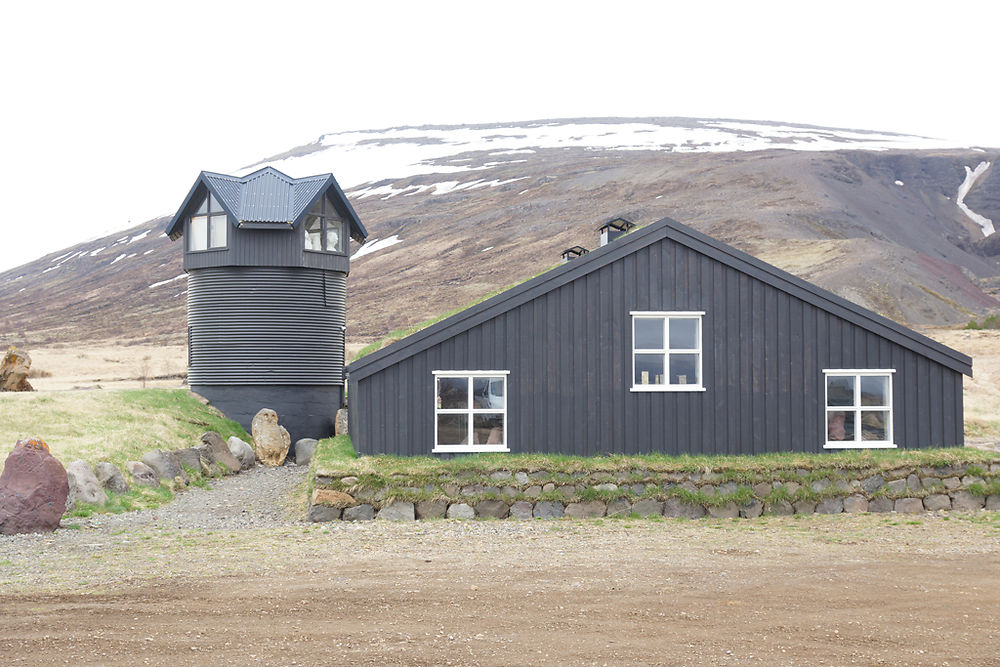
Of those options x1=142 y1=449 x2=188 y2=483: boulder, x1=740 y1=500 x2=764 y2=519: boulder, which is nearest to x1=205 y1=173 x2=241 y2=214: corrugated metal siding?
x1=142 y1=449 x2=188 y2=483: boulder

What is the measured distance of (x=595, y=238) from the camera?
87.7m

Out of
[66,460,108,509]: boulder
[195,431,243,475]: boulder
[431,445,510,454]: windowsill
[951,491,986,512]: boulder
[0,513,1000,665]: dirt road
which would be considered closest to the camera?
[0,513,1000,665]: dirt road

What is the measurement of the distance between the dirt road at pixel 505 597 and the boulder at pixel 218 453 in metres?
9.43

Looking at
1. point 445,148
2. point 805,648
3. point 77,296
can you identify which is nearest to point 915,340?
point 805,648

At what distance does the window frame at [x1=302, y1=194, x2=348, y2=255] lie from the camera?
30.7 metres

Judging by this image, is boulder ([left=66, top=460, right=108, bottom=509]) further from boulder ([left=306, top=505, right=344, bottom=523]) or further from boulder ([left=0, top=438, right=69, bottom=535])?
boulder ([left=306, top=505, right=344, bottom=523])

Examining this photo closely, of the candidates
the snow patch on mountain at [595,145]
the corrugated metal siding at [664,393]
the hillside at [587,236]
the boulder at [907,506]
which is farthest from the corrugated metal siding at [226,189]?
the snow patch on mountain at [595,145]

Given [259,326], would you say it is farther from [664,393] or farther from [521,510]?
[521,510]

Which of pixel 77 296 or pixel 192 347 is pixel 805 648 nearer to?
pixel 192 347

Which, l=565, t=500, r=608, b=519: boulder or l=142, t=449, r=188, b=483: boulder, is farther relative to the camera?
l=142, t=449, r=188, b=483: boulder

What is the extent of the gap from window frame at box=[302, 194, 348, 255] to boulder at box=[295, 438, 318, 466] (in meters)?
5.70

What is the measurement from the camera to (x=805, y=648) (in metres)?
9.02

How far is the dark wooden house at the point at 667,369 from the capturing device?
19719mm

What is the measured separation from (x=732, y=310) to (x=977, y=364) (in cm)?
2265
